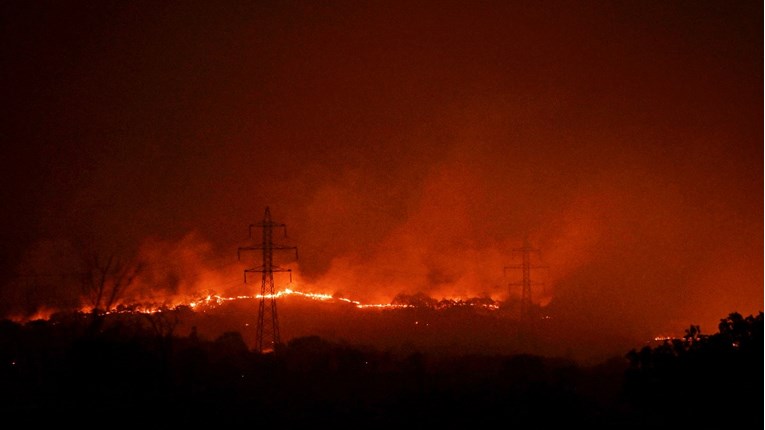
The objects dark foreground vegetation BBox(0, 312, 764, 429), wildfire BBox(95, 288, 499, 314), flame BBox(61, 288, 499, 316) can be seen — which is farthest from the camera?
wildfire BBox(95, 288, 499, 314)

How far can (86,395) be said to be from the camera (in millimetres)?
28750

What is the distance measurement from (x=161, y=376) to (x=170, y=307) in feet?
160

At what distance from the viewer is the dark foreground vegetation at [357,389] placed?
22.0m

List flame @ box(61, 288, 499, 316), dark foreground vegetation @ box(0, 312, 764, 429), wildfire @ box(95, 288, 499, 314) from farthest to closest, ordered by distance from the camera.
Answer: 1. wildfire @ box(95, 288, 499, 314)
2. flame @ box(61, 288, 499, 316)
3. dark foreground vegetation @ box(0, 312, 764, 429)

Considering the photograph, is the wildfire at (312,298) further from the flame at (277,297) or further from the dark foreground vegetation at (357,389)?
the dark foreground vegetation at (357,389)

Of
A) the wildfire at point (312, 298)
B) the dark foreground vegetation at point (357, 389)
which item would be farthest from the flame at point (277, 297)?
the dark foreground vegetation at point (357, 389)

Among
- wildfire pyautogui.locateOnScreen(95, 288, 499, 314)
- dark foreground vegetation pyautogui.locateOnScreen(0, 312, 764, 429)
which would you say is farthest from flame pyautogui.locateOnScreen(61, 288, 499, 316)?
dark foreground vegetation pyautogui.locateOnScreen(0, 312, 764, 429)

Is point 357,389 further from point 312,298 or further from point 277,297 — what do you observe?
point 312,298

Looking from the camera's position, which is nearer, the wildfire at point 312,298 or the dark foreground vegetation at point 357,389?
the dark foreground vegetation at point 357,389

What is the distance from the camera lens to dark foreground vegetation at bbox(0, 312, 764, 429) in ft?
72.0

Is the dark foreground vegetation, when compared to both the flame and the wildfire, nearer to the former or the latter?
the flame

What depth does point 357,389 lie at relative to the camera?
39375mm

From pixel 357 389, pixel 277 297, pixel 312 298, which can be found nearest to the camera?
pixel 357 389

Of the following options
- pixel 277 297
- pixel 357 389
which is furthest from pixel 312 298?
pixel 357 389
